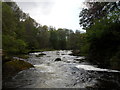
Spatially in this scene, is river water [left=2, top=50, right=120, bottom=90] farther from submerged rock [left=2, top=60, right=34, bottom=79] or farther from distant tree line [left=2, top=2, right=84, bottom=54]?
distant tree line [left=2, top=2, right=84, bottom=54]

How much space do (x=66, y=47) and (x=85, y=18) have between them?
46230mm

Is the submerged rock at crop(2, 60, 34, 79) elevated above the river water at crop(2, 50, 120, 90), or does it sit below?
above

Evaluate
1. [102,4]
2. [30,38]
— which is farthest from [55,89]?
[30,38]

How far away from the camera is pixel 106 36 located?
9375 mm

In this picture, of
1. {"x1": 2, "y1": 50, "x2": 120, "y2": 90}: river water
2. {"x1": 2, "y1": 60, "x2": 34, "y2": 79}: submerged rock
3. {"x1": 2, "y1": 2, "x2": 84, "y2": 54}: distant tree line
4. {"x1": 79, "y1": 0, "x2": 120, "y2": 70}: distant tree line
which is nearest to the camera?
{"x1": 2, "y1": 50, "x2": 120, "y2": 90}: river water

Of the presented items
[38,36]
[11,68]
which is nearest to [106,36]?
[11,68]

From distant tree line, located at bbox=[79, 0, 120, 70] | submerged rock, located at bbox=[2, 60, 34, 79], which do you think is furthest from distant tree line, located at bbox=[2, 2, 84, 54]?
submerged rock, located at bbox=[2, 60, 34, 79]

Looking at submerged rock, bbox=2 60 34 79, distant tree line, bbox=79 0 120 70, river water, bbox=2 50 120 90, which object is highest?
distant tree line, bbox=79 0 120 70

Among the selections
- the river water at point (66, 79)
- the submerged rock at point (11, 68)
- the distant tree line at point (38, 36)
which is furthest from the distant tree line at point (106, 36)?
the distant tree line at point (38, 36)

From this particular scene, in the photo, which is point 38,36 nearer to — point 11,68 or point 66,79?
point 11,68

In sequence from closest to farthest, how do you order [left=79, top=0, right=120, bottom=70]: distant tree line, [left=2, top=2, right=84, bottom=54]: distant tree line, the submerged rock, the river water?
the river water
the submerged rock
[left=79, top=0, right=120, bottom=70]: distant tree line
[left=2, top=2, right=84, bottom=54]: distant tree line

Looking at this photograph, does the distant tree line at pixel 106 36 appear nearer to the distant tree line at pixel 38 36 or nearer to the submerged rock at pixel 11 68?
the submerged rock at pixel 11 68

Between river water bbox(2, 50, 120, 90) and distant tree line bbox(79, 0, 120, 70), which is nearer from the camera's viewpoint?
river water bbox(2, 50, 120, 90)

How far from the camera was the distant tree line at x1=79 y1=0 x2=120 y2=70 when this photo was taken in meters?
8.48
